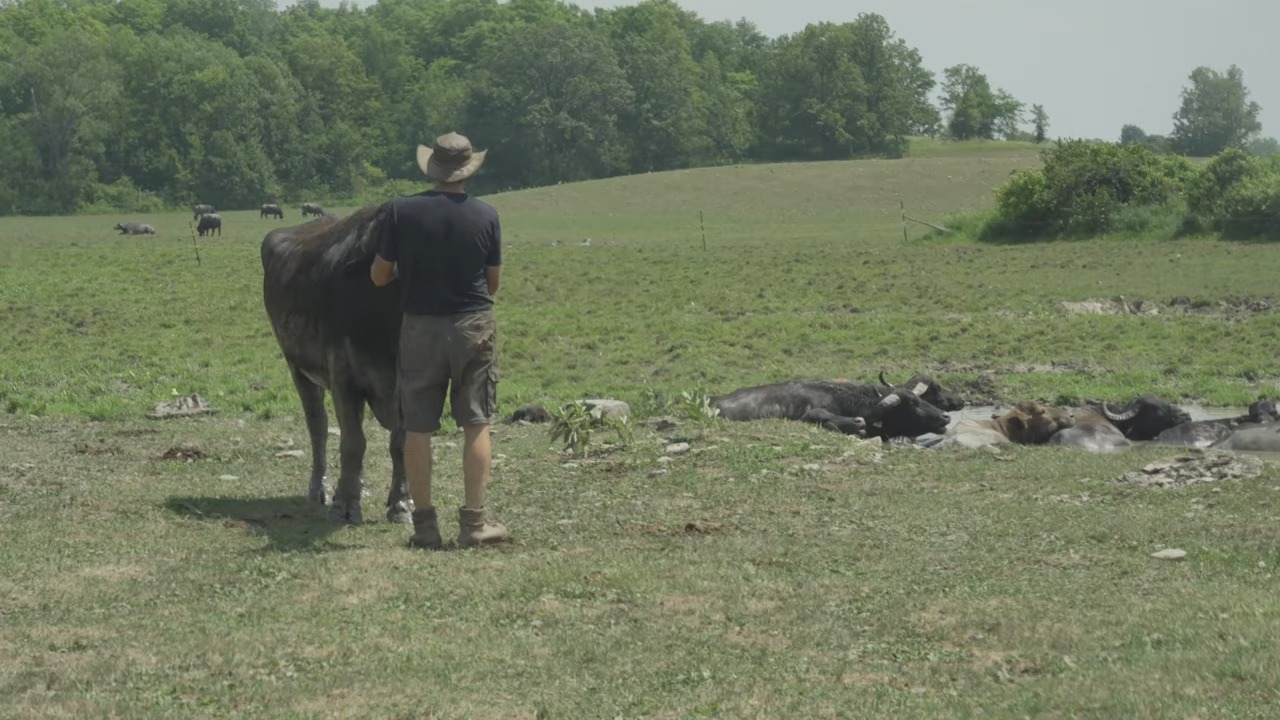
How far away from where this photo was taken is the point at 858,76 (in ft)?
455

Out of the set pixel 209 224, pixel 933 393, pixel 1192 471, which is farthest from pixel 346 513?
pixel 209 224

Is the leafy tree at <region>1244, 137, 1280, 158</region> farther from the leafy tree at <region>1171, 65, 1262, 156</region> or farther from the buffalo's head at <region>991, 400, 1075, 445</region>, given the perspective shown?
the buffalo's head at <region>991, 400, 1075, 445</region>

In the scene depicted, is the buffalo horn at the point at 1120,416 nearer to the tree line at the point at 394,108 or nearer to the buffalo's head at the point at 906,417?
the buffalo's head at the point at 906,417

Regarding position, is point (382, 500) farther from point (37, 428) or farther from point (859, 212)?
point (859, 212)

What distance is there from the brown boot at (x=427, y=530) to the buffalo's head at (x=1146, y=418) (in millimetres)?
9295

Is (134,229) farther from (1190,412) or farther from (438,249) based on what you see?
(438,249)

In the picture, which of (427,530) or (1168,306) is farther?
(1168,306)

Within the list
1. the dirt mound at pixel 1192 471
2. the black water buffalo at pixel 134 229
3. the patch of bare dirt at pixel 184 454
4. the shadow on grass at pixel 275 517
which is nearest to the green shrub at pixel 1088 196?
the dirt mound at pixel 1192 471

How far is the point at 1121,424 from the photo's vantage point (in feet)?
57.7

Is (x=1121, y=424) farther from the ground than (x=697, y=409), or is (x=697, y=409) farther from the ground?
(x=697, y=409)

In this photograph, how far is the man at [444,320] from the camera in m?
10.5

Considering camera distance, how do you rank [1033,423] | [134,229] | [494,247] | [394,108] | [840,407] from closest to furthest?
[494,247], [1033,423], [840,407], [134,229], [394,108]

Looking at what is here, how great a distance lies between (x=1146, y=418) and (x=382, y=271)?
988 centimetres

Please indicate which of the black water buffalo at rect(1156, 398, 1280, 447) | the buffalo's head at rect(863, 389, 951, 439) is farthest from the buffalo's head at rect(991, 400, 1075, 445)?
the black water buffalo at rect(1156, 398, 1280, 447)
